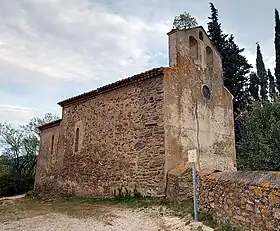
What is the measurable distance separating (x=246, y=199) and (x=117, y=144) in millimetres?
8371

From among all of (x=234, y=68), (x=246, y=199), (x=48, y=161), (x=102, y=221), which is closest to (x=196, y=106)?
(x=102, y=221)

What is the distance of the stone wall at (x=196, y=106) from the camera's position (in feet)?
39.7

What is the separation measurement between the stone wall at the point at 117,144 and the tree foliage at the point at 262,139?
5.82m

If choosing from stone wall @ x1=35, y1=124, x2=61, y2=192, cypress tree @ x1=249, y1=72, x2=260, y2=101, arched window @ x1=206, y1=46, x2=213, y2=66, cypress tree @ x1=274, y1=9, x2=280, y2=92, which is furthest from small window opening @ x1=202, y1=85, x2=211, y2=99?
cypress tree @ x1=274, y1=9, x2=280, y2=92

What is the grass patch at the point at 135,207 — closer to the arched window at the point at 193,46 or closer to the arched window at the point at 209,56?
the arched window at the point at 193,46

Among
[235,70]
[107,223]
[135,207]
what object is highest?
[235,70]

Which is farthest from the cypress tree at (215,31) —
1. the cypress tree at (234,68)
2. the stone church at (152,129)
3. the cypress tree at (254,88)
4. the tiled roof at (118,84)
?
the tiled roof at (118,84)

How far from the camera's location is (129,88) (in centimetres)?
1323

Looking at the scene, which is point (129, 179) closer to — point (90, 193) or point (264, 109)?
point (90, 193)

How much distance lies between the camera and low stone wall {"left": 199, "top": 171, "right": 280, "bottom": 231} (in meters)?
4.61

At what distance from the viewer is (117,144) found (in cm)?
1314

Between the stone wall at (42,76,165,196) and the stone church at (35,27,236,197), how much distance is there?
0.13 feet

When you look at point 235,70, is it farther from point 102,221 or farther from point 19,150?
point 19,150

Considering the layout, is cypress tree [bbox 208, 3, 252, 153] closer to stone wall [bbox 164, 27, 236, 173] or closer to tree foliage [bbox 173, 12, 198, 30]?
tree foliage [bbox 173, 12, 198, 30]
